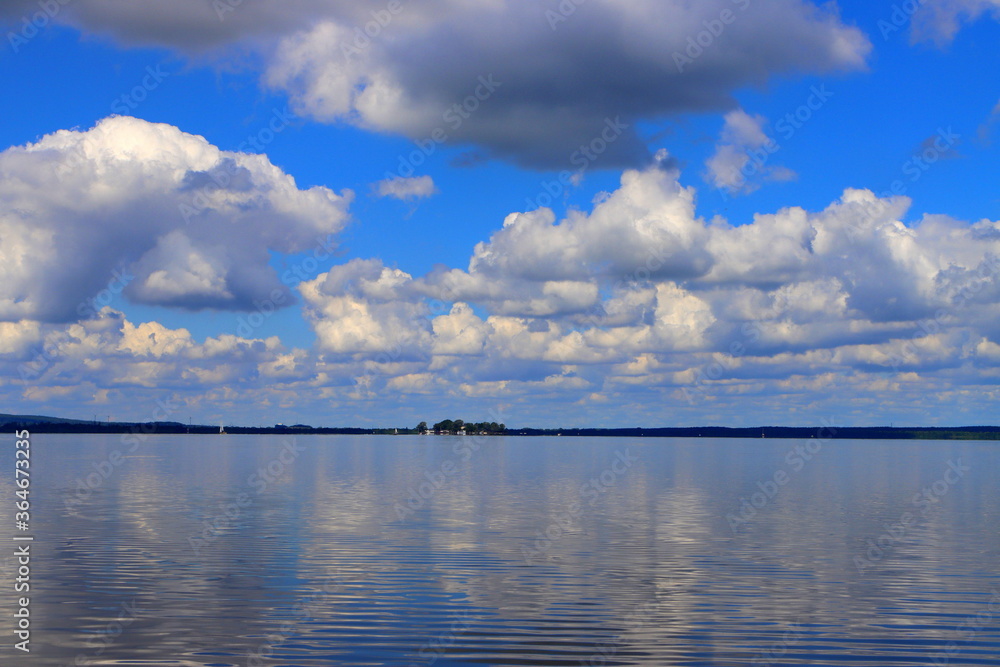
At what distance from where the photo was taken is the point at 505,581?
39125 mm

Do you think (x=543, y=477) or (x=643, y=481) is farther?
(x=543, y=477)

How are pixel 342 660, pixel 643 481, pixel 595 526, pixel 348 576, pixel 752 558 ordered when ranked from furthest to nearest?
pixel 643 481 < pixel 595 526 < pixel 752 558 < pixel 348 576 < pixel 342 660

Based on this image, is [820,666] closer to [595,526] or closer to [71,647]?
[71,647]

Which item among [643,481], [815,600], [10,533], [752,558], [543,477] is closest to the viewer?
[815,600]

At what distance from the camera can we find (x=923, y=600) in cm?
3653

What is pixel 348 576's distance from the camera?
3997cm

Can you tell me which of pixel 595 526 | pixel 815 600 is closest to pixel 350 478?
pixel 595 526

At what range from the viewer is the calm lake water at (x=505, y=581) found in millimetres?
28344

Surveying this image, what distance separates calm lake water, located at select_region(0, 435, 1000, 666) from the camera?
93.0ft

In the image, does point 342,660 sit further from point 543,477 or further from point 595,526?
point 543,477

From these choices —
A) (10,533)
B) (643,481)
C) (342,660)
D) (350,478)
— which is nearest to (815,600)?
(342,660)

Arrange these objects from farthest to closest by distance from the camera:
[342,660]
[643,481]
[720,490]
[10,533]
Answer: [643,481] < [720,490] < [10,533] < [342,660]

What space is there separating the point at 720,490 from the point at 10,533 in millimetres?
67851

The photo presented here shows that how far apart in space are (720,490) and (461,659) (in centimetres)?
7153
